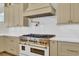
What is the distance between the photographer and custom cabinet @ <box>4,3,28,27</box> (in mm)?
1312

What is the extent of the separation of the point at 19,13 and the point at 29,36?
0.75 ft

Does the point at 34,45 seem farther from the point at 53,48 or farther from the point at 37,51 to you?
the point at 53,48

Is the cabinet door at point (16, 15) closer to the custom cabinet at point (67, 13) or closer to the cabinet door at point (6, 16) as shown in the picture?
the cabinet door at point (6, 16)

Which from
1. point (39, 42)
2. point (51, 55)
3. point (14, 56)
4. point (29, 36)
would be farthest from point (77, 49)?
point (14, 56)

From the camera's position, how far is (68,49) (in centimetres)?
124

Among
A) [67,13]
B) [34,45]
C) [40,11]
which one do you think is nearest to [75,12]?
[67,13]

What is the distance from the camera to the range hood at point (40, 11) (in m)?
1.26

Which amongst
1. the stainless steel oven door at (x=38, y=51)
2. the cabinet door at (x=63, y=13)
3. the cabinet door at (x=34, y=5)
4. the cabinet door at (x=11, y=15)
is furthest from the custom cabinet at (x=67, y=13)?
the cabinet door at (x=11, y=15)

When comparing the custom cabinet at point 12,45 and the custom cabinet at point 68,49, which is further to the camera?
the custom cabinet at point 12,45

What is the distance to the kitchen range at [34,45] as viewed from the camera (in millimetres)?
1286

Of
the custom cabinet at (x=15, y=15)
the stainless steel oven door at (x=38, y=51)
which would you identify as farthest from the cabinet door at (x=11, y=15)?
the stainless steel oven door at (x=38, y=51)

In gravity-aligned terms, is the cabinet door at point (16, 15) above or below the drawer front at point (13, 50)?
above

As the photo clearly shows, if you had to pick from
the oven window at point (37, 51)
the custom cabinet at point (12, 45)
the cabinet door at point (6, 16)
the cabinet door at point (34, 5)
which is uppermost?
the cabinet door at point (34, 5)

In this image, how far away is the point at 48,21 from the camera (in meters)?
1.28
